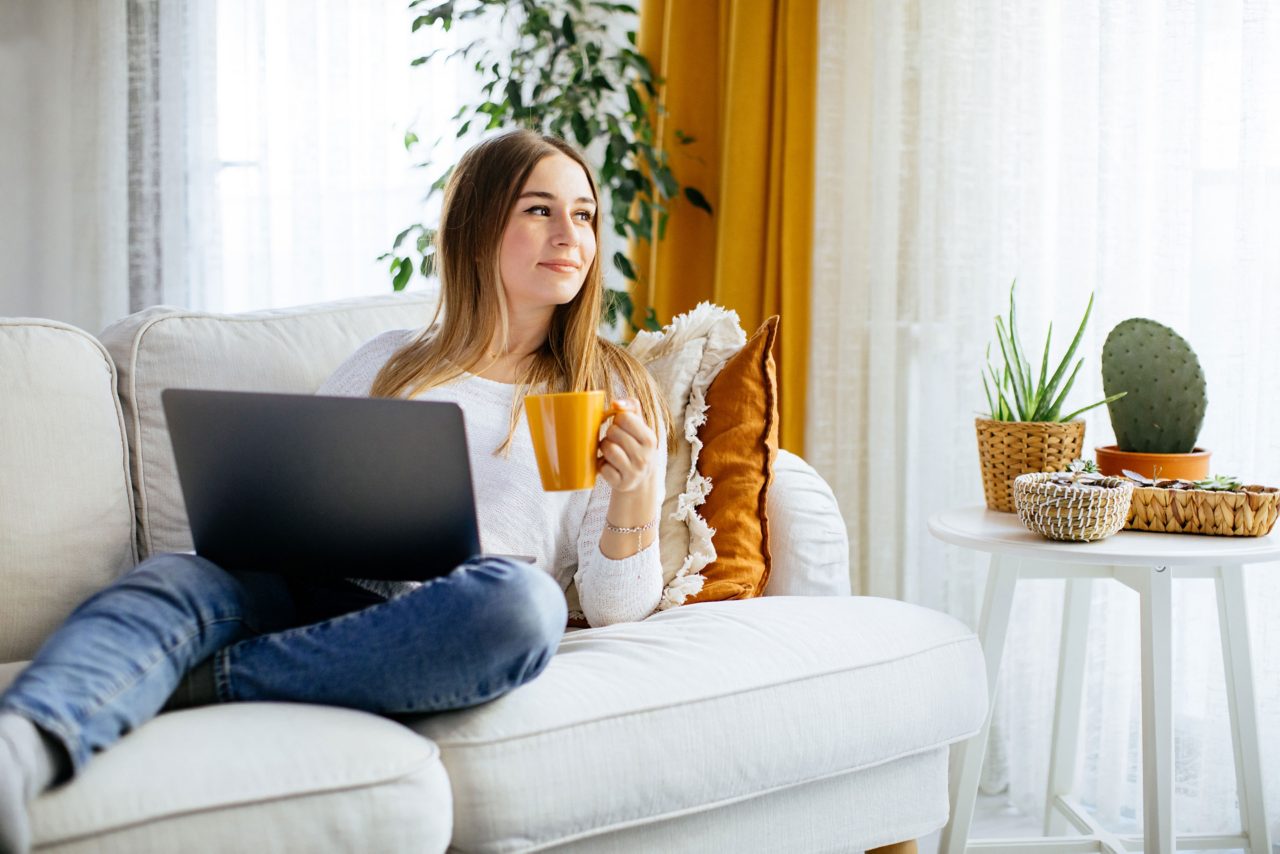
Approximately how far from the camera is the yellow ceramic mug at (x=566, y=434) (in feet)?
4.12

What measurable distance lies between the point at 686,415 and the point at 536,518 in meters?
0.30

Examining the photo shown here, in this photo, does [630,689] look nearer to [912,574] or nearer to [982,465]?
[982,465]

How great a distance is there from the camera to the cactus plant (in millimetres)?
1692

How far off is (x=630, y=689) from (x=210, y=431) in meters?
0.52

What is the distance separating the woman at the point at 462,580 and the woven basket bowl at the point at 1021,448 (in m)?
0.53

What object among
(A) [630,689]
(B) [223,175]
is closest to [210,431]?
(A) [630,689]

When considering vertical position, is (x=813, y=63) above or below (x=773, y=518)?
above

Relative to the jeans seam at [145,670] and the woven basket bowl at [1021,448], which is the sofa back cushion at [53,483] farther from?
the woven basket bowl at [1021,448]

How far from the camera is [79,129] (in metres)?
3.89

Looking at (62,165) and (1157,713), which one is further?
(62,165)

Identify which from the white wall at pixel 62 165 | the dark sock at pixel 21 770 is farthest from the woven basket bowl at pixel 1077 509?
the white wall at pixel 62 165

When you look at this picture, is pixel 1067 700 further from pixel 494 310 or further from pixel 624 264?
pixel 624 264

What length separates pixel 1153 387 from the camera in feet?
5.59

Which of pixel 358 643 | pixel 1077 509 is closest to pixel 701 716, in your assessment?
pixel 358 643
